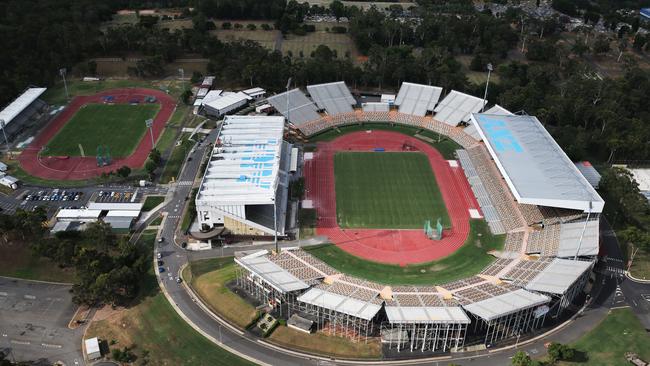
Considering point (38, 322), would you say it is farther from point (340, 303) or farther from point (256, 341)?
point (340, 303)

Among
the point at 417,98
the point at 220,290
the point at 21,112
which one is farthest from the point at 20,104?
the point at 417,98

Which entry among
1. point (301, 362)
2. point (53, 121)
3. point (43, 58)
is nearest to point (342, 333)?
point (301, 362)

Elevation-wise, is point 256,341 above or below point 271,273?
below

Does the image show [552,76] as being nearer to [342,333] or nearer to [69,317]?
Answer: [342,333]

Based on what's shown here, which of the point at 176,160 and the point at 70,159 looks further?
the point at 176,160

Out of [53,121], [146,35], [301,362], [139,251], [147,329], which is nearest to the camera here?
[301,362]

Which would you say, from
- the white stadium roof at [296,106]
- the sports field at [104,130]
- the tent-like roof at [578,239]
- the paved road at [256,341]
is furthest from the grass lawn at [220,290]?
the white stadium roof at [296,106]

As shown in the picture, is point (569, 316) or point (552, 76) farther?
point (552, 76)
